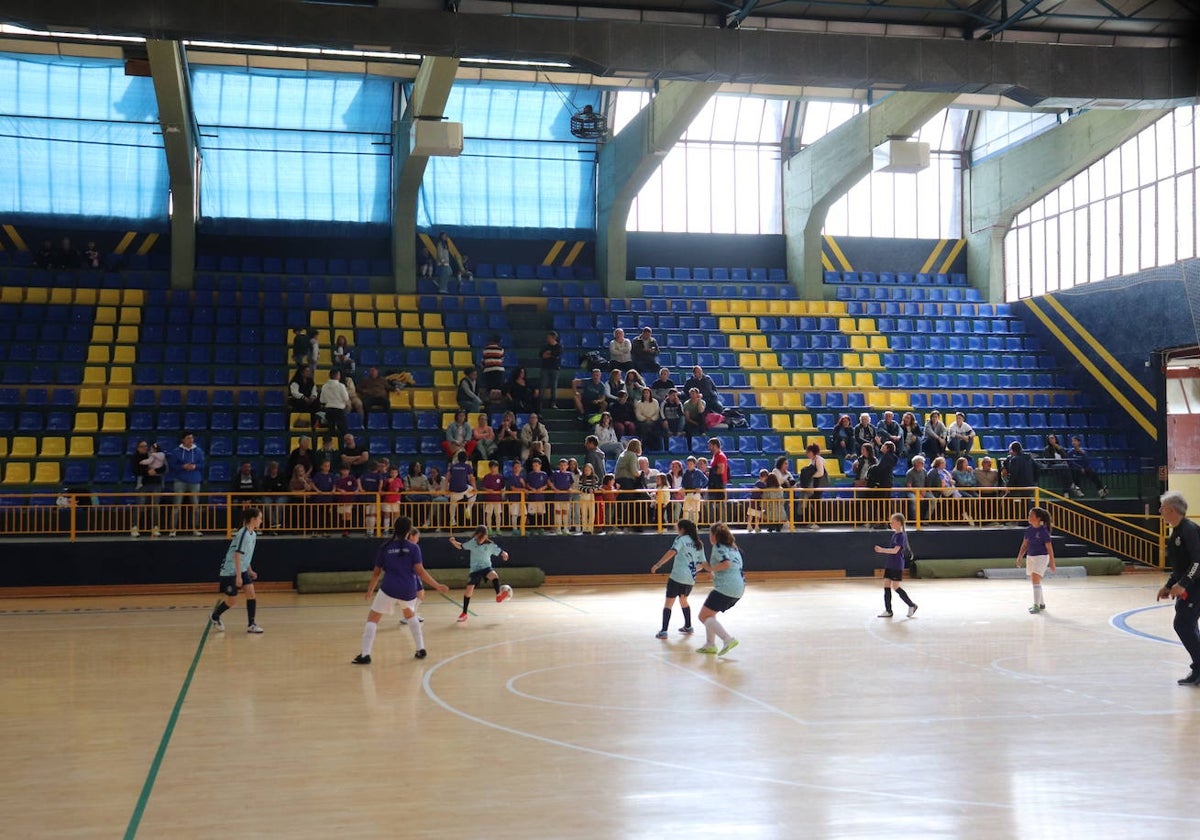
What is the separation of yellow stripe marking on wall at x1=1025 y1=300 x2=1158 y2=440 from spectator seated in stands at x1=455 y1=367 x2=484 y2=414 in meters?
15.7

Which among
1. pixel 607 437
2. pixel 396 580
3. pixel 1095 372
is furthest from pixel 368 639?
pixel 1095 372

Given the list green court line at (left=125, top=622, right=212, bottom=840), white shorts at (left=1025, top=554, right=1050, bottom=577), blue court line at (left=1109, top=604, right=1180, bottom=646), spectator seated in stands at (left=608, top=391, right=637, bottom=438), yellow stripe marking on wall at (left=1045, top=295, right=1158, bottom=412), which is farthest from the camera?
yellow stripe marking on wall at (left=1045, top=295, right=1158, bottom=412)

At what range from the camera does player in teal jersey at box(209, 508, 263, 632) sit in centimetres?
1614

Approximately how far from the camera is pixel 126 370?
26.7 m

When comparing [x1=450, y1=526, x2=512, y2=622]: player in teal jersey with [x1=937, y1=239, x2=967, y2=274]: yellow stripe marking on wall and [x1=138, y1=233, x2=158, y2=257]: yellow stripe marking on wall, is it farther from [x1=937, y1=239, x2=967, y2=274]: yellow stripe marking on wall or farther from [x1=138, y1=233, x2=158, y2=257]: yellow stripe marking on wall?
[x1=937, y1=239, x2=967, y2=274]: yellow stripe marking on wall

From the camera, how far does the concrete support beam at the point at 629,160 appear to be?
1096 inches

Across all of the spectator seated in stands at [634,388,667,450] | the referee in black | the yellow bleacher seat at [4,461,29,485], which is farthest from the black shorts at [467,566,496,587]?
the yellow bleacher seat at [4,461,29,485]

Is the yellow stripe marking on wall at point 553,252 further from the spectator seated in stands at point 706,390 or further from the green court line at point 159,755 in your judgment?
the green court line at point 159,755

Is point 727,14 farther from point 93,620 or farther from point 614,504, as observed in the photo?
point 93,620

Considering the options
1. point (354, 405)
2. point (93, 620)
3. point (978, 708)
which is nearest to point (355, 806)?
point (978, 708)

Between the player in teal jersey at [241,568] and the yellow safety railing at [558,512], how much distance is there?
5.49 meters

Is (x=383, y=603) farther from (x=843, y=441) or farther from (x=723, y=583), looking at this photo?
(x=843, y=441)

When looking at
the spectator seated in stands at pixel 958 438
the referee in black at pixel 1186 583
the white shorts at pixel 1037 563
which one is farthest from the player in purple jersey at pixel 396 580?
the spectator seated in stands at pixel 958 438

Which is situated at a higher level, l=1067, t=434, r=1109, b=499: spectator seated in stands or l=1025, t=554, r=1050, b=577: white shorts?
l=1067, t=434, r=1109, b=499: spectator seated in stands
